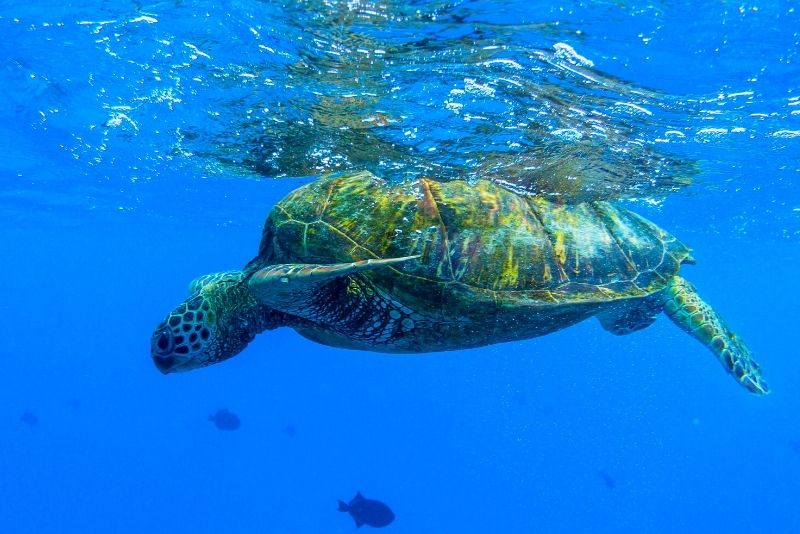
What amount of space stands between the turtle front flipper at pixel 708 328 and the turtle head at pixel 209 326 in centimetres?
488

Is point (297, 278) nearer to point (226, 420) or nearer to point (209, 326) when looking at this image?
point (209, 326)

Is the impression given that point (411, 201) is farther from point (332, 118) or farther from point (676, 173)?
point (676, 173)

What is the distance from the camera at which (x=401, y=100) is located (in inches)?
286

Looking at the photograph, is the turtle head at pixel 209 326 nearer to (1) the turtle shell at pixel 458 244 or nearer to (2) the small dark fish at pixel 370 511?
(1) the turtle shell at pixel 458 244

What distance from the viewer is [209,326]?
14.8 ft

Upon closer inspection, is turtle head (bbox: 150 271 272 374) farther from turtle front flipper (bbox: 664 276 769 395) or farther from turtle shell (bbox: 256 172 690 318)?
turtle front flipper (bbox: 664 276 769 395)

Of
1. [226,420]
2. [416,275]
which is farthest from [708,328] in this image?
[226,420]

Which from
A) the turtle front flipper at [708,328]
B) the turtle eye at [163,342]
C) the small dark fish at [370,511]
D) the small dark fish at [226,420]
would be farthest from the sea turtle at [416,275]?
the small dark fish at [226,420]

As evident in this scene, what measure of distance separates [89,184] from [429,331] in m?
20.3

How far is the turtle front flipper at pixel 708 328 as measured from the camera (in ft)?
19.7

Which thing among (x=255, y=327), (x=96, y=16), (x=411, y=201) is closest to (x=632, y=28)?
(x=411, y=201)

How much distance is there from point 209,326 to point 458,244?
241cm

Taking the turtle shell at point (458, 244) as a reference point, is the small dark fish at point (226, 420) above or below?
below

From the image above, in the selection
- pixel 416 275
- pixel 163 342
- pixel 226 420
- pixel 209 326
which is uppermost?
pixel 416 275
